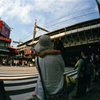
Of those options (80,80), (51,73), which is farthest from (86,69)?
(51,73)

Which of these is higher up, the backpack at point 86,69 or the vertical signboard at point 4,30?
the vertical signboard at point 4,30

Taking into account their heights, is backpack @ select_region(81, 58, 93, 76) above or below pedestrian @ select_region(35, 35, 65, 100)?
below

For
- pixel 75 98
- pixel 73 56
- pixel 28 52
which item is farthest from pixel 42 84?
pixel 28 52

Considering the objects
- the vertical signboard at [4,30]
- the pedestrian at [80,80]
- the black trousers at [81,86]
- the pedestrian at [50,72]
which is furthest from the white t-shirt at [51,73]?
the vertical signboard at [4,30]

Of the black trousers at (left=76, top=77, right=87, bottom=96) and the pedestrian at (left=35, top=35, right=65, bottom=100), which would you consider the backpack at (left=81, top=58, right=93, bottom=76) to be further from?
the pedestrian at (left=35, top=35, right=65, bottom=100)

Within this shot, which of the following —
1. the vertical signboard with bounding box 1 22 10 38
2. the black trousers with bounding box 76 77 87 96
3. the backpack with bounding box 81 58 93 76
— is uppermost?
the vertical signboard with bounding box 1 22 10 38

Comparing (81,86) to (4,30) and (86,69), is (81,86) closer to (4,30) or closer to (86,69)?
(86,69)

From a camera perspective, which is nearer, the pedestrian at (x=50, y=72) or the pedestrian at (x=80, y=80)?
the pedestrian at (x=50, y=72)

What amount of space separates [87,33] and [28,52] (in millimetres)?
20203

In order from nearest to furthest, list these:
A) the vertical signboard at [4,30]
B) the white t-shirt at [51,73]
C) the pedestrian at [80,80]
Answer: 1. the white t-shirt at [51,73]
2. the pedestrian at [80,80]
3. the vertical signboard at [4,30]

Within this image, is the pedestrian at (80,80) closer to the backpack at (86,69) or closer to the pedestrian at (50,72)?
the backpack at (86,69)

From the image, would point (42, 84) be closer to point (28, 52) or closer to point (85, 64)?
point (85, 64)

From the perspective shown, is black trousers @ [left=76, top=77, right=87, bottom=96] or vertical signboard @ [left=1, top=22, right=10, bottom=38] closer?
black trousers @ [left=76, top=77, right=87, bottom=96]

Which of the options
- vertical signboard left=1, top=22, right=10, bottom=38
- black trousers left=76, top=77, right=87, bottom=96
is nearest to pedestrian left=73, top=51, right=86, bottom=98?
black trousers left=76, top=77, right=87, bottom=96
